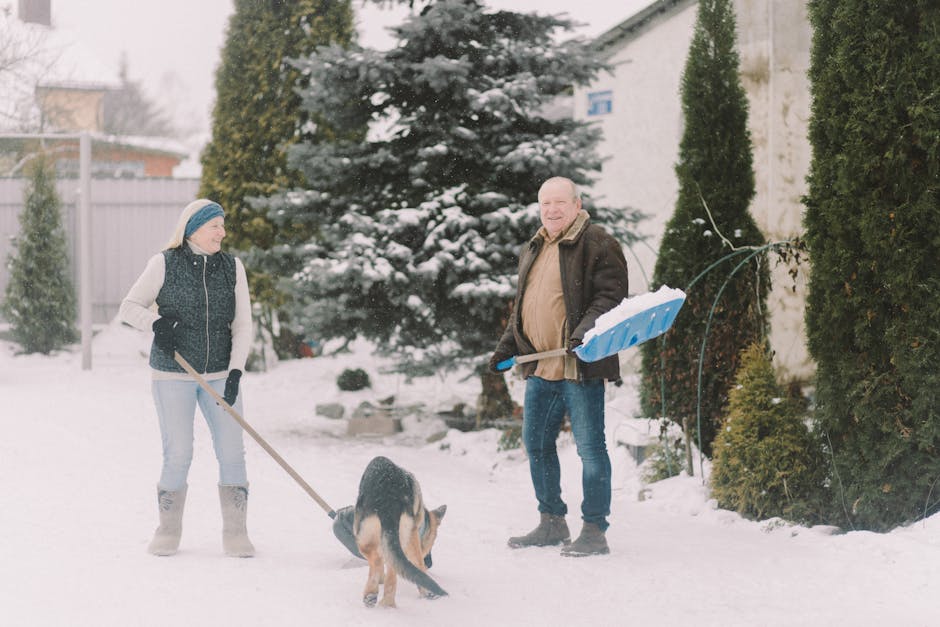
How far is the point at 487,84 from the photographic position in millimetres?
8828

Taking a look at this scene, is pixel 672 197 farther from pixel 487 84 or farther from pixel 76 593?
pixel 76 593

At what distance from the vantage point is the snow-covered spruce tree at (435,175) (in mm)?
8352

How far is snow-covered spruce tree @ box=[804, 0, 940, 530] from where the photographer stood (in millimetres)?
5227

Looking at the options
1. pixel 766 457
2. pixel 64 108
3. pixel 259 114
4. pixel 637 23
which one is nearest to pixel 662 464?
pixel 766 457

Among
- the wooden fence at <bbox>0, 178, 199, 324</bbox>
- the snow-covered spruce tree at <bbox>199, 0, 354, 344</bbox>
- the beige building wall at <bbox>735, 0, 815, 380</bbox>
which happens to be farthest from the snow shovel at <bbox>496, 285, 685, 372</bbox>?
the wooden fence at <bbox>0, 178, 199, 324</bbox>

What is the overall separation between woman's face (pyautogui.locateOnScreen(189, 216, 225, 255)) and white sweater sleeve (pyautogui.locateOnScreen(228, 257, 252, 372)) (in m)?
0.15

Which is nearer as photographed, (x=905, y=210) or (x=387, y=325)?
(x=905, y=210)

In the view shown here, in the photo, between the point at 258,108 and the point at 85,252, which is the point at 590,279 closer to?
the point at 258,108

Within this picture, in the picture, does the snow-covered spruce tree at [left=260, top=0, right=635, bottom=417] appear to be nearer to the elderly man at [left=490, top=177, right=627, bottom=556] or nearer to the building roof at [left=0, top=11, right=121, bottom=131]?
the elderly man at [left=490, top=177, right=627, bottom=556]

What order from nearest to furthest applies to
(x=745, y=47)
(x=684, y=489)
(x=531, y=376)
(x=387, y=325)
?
(x=531, y=376) → (x=684, y=489) → (x=387, y=325) → (x=745, y=47)

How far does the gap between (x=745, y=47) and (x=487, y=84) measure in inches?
129

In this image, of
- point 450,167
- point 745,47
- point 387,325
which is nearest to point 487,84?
point 450,167

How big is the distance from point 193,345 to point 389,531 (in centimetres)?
148

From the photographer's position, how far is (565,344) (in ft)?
16.4
